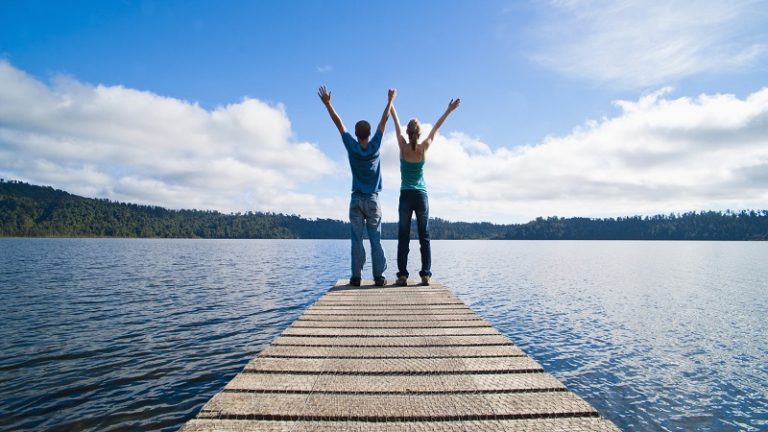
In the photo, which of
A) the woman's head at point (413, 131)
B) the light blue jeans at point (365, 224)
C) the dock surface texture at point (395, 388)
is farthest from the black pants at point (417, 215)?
the dock surface texture at point (395, 388)

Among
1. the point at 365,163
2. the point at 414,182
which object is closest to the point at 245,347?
the point at 365,163

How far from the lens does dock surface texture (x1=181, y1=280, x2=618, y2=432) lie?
2564mm

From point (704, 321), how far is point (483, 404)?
2327 centimetres

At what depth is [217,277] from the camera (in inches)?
1298

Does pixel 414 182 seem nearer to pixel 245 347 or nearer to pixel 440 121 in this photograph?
pixel 440 121

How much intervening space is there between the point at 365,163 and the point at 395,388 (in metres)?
6.14

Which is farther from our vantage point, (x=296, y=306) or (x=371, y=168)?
(x=296, y=306)

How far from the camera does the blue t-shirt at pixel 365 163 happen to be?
8602mm

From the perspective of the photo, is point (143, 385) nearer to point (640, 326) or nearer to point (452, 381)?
point (452, 381)

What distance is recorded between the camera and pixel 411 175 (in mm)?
8898

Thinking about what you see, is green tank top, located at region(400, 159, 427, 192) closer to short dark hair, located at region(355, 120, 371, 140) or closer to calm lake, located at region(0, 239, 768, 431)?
short dark hair, located at region(355, 120, 371, 140)

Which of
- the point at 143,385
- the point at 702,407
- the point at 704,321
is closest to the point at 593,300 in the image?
the point at 704,321

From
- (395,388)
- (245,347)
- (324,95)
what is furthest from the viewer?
(245,347)

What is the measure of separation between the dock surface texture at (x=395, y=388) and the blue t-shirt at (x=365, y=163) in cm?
424
